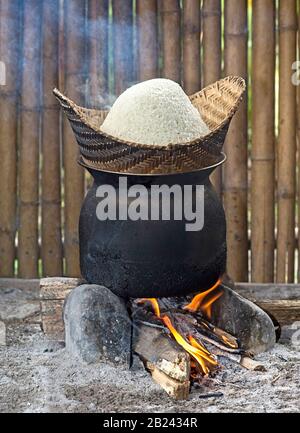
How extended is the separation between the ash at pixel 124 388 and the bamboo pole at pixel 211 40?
1572 millimetres

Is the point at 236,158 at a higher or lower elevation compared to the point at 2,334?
higher

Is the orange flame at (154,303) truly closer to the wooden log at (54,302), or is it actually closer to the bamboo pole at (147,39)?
the wooden log at (54,302)

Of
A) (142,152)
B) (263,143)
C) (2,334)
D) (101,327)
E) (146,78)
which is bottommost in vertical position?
(2,334)

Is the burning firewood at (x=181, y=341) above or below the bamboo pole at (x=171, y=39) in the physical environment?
below

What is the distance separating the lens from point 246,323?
378 centimetres

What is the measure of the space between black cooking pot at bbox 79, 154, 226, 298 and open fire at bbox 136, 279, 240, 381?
193mm

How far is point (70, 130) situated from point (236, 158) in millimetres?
886

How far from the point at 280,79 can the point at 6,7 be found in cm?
147

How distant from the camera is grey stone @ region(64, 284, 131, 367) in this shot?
3.61 meters

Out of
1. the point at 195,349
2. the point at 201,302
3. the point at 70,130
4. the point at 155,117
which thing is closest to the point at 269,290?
the point at 201,302

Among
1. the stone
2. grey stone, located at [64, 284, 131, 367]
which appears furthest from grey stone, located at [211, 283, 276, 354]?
the stone

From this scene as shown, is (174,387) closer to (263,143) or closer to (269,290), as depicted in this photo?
(269,290)

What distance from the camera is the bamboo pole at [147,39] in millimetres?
4625

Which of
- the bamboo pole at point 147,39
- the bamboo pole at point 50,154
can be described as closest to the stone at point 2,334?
the bamboo pole at point 50,154
